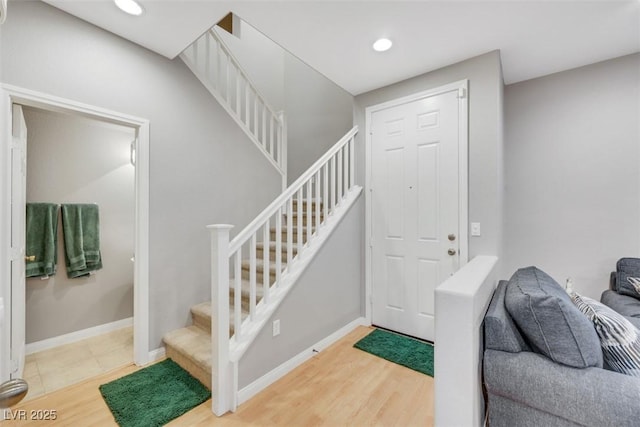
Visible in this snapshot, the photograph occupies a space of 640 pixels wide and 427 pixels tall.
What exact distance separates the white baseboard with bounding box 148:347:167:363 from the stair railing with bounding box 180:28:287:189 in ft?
6.98

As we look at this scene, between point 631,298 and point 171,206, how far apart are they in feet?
12.3

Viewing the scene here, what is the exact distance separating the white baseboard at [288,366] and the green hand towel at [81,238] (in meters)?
2.26

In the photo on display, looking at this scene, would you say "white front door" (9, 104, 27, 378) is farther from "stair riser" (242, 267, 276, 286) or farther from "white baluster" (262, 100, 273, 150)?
"white baluster" (262, 100, 273, 150)

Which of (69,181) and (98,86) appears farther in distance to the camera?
(69,181)

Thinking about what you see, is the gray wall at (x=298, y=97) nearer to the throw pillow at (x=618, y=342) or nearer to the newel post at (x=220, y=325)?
the newel post at (x=220, y=325)

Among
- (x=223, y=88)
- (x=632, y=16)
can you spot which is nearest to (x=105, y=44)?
(x=223, y=88)

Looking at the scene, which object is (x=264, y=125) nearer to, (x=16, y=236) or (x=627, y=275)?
(x=16, y=236)

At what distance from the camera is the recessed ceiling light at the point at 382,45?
216 cm

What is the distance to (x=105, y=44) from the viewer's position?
2082 millimetres

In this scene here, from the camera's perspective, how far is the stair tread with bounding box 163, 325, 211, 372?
2037 mm

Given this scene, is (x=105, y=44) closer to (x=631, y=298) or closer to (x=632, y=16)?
(x=632, y=16)

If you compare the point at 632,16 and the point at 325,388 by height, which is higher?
the point at 632,16

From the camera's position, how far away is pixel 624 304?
197 cm

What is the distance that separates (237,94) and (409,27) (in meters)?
1.84
